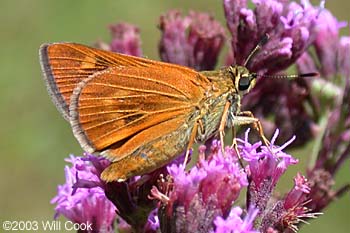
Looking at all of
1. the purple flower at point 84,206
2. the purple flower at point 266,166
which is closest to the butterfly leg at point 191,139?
the purple flower at point 266,166

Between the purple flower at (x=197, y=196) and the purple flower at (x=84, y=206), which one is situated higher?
the purple flower at (x=197, y=196)

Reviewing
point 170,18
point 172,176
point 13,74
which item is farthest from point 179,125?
point 13,74

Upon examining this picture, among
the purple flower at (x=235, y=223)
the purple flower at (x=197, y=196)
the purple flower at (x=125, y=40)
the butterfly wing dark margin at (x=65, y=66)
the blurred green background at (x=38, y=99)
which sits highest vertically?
the butterfly wing dark margin at (x=65, y=66)

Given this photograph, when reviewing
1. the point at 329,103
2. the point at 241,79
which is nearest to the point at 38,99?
the point at 329,103

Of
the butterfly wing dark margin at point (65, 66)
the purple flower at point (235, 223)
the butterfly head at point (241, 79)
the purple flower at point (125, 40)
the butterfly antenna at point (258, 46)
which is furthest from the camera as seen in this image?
the purple flower at point (125, 40)

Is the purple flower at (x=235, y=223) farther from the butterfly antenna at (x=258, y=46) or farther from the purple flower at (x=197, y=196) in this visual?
the butterfly antenna at (x=258, y=46)

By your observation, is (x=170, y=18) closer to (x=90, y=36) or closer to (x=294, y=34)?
(x=294, y=34)

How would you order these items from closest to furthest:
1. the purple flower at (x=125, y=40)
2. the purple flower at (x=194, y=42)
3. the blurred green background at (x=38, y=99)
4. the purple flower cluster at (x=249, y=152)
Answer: the purple flower cluster at (x=249, y=152) < the purple flower at (x=194, y=42) < the purple flower at (x=125, y=40) < the blurred green background at (x=38, y=99)
